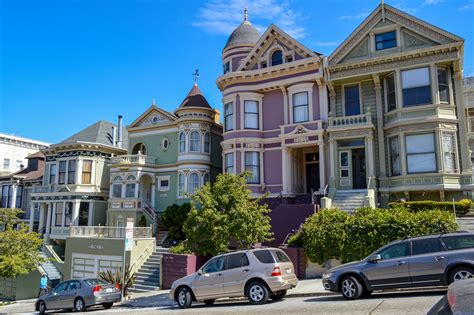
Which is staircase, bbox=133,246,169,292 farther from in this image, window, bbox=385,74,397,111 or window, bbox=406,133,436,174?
window, bbox=385,74,397,111

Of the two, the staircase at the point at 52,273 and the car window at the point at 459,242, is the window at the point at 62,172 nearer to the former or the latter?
the staircase at the point at 52,273

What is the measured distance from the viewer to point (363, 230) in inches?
642

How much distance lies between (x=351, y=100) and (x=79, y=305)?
18631mm

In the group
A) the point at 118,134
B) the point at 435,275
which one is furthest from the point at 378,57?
the point at 118,134

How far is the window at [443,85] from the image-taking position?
22797mm

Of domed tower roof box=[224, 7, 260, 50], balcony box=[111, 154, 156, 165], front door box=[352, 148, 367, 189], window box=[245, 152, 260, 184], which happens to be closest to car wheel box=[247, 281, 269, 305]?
front door box=[352, 148, 367, 189]

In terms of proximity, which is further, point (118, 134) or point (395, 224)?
point (118, 134)

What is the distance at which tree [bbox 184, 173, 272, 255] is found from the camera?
16.5 meters

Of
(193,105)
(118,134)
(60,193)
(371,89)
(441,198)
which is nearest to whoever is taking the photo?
(441,198)

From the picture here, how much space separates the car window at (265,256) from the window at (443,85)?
15613mm

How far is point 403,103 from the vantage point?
23.2 metres

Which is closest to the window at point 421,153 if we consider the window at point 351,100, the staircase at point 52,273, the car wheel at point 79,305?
the window at point 351,100

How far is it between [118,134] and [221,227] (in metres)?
25.1

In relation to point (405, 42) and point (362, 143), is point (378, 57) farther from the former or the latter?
point (362, 143)
